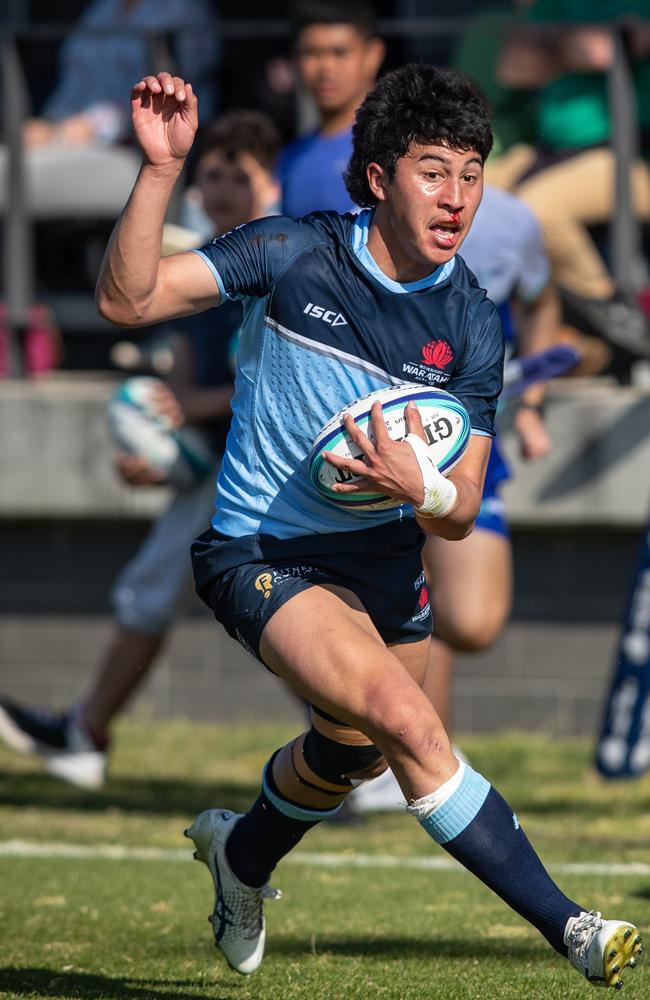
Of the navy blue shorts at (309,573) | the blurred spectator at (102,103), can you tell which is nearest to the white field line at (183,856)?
the navy blue shorts at (309,573)

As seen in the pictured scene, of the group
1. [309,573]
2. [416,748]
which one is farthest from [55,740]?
[416,748]

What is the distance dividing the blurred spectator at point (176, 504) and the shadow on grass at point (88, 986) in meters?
3.16

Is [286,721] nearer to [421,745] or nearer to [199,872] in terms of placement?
[199,872]

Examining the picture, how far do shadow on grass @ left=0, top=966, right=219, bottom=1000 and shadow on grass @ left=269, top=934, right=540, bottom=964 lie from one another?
48cm

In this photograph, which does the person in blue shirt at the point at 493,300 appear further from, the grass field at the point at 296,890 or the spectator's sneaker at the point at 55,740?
the spectator's sneaker at the point at 55,740

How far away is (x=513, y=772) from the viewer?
330 inches

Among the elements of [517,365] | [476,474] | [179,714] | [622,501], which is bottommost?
[179,714]

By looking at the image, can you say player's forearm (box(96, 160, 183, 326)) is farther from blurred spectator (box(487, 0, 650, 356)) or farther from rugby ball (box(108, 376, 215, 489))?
blurred spectator (box(487, 0, 650, 356))

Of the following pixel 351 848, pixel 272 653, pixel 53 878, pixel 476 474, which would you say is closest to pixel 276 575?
pixel 272 653

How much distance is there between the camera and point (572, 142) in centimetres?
903

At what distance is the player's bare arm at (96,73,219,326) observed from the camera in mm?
4031

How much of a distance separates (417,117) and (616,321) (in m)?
4.18

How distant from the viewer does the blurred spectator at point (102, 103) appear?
32.2ft

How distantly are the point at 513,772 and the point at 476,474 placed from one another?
14.4ft
